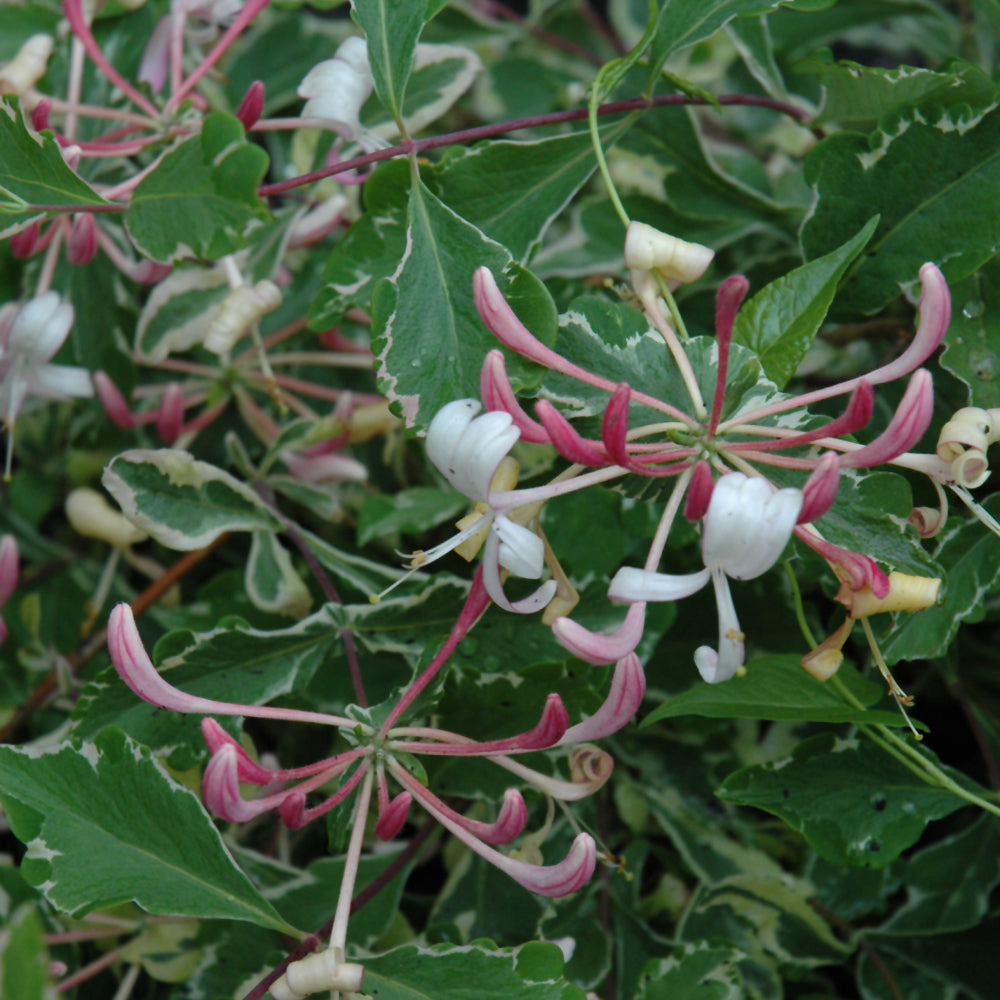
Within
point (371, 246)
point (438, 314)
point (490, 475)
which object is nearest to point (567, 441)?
point (490, 475)

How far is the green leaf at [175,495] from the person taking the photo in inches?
28.0

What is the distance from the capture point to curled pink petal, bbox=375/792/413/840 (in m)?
0.54

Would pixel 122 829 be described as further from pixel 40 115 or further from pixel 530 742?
pixel 40 115

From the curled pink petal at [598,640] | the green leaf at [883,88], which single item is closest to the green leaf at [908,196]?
the green leaf at [883,88]

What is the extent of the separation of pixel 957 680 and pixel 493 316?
1.89 feet

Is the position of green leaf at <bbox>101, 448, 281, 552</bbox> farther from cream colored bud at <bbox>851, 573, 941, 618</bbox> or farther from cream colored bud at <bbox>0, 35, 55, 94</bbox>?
cream colored bud at <bbox>851, 573, 941, 618</bbox>

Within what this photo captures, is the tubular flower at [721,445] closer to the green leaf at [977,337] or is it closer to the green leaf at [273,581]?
the green leaf at [977,337]

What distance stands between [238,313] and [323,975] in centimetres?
43

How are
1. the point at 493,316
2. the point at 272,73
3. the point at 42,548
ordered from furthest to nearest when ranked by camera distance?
the point at 272,73 < the point at 42,548 < the point at 493,316

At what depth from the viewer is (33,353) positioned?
77cm

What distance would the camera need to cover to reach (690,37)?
0.64 metres

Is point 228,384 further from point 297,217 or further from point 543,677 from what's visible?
point 543,677

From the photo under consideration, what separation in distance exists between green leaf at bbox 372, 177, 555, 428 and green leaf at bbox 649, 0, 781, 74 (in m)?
0.18

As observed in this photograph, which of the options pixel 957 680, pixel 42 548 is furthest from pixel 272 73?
pixel 957 680
